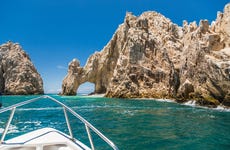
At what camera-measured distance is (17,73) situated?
144 meters

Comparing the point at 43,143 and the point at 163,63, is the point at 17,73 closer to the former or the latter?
the point at 163,63

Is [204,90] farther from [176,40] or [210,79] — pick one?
[176,40]

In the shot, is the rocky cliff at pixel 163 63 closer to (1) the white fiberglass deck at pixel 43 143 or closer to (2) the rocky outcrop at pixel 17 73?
(2) the rocky outcrop at pixel 17 73

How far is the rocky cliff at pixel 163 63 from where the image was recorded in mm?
47625

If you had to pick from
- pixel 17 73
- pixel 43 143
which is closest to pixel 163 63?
pixel 43 143

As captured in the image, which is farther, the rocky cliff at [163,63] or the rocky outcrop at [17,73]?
the rocky outcrop at [17,73]

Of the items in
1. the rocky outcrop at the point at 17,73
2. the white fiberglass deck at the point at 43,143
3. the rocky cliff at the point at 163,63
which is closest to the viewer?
the white fiberglass deck at the point at 43,143

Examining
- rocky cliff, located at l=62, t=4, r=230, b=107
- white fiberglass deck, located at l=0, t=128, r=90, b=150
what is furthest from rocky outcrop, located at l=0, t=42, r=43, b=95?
white fiberglass deck, located at l=0, t=128, r=90, b=150

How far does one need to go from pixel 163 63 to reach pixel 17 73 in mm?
93397

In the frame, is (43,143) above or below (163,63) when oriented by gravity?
below

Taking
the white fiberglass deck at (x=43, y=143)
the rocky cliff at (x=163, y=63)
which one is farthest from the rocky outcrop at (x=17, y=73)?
the white fiberglass deck at (x=43, y=143)

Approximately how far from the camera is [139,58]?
93.4 meters

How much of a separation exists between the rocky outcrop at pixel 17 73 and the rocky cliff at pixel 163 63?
32508 millimetres

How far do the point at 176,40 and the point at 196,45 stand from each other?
1403 inches
